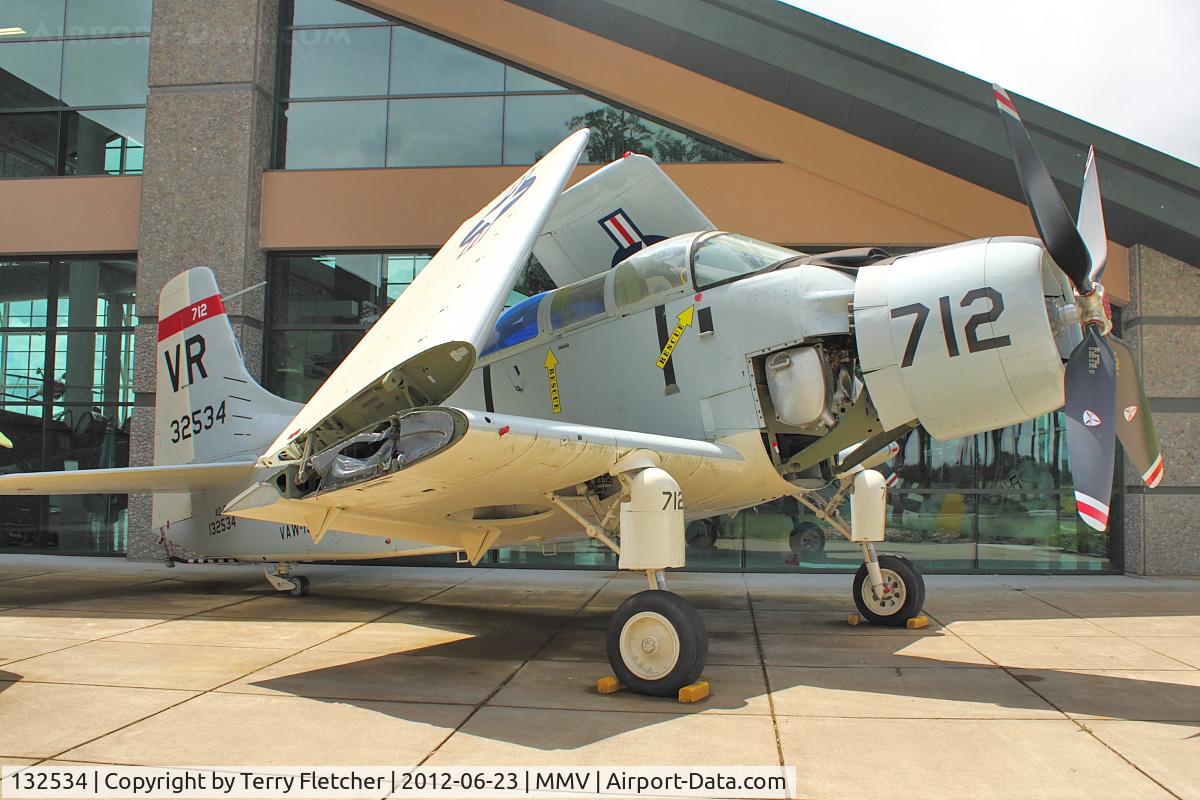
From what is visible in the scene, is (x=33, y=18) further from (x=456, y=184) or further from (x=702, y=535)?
(x=702, y=535)

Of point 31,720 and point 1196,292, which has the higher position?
point 1196,292

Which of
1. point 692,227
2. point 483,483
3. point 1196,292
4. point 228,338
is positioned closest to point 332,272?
point 228,338

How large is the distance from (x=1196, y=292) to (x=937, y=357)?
9223mm

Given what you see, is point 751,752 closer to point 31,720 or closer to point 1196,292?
point 31,720

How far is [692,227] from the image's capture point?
8.20 m

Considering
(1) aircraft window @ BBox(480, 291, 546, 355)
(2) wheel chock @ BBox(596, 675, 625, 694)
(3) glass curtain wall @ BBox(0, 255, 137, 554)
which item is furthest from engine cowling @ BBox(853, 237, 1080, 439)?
(3) glass curtain wall @ BBox(0, 255, 137, 554)

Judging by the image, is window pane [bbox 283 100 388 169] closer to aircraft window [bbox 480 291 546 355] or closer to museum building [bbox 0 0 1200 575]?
museum building [bbox 0 0 1200 575]

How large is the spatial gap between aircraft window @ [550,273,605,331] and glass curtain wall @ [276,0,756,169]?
601 cm

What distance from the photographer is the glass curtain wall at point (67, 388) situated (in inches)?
532

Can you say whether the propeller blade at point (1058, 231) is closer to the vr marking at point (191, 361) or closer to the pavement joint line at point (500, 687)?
the pavement joint line at point (500, 687)

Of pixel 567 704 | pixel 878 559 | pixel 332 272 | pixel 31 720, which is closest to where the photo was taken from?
pixel 31 720

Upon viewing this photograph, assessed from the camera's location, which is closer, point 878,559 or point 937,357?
point 937,357

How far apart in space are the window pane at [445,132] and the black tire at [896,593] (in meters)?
8.15

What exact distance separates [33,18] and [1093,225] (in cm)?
1591
